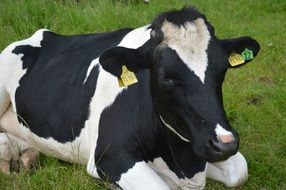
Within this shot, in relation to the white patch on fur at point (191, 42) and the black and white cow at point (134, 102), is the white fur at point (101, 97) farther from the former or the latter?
the white patch on fur at point (191, 42)

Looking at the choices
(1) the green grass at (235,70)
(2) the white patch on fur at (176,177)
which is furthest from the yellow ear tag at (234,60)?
(1) the green grass at (235,70)

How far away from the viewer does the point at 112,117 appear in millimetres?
4449

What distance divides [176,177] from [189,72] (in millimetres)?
1032

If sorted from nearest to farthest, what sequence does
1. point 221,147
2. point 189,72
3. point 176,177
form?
1. point 221,147
2. point 189,72
3. point 176,177

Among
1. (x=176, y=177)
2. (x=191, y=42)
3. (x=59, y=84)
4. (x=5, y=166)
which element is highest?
(x=191, y=42)

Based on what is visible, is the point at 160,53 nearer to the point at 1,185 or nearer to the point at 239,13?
the point at 1,185

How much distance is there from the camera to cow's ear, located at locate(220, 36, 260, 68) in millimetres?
4098

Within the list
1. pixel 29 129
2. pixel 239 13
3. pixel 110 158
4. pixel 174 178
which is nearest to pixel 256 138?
pixel 174 178

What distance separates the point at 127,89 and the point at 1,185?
4.21ft

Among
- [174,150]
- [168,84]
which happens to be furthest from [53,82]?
[168,84]

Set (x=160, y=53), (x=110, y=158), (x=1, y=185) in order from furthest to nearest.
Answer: (x=1, y=185), (x=110, y=158), (x=160, y=53)

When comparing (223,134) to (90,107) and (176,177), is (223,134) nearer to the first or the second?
(176,177)

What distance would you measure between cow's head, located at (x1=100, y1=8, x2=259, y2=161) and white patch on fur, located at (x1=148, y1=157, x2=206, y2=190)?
1.25 ft

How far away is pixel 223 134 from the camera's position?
11.6 ft
